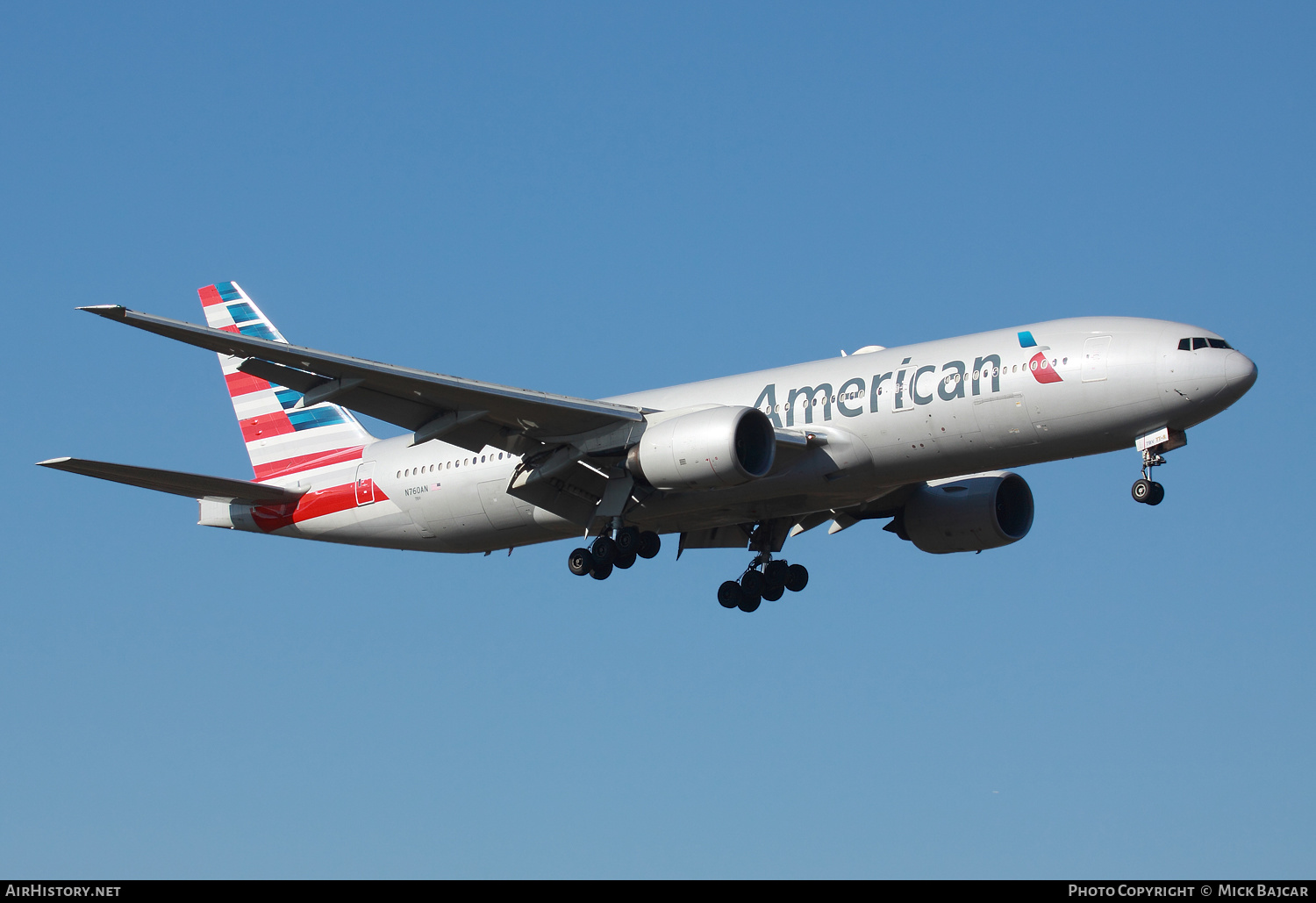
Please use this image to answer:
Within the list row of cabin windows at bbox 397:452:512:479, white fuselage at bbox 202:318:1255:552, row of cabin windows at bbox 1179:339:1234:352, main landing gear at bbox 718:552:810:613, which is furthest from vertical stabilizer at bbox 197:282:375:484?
row of cabin windows at bbox 1179:339:1234:352

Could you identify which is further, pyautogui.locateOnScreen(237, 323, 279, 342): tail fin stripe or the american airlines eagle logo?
pyautogui.locateOnScreen(237, 323, 279, 342): tail fin stripe

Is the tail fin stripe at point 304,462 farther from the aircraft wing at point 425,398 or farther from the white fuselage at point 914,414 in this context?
the aircraft wing at point 425,398

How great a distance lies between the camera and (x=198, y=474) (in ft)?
123

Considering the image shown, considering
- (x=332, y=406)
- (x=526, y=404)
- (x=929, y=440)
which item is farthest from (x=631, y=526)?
(x=332, y=406)

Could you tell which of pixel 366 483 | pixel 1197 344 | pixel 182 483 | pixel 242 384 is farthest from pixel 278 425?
pixel 1197 344

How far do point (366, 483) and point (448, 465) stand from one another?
2766 mm

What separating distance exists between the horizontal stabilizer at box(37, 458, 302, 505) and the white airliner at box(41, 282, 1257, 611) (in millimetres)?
66

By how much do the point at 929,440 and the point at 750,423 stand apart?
372cm

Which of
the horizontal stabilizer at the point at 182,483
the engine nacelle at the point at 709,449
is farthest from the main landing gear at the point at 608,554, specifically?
the horizontal stabilizer at the point at 182,483

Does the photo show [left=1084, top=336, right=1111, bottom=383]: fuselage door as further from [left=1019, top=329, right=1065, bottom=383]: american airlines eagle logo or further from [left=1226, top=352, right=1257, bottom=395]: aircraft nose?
[left=1226, top=352, right=1257, bottom=395]: aircraft nose

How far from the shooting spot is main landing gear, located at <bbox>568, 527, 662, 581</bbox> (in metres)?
35.6

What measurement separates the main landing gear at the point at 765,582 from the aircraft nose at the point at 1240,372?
12.5m
